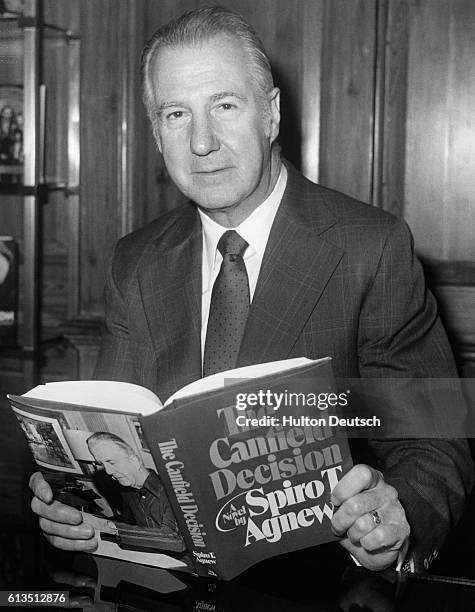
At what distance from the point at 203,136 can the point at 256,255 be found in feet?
0.76

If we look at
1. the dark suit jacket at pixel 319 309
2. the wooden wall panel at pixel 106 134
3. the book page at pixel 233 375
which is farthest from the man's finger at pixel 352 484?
the wooden wall panel at pixel 106 134

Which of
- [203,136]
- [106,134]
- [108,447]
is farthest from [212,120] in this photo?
[106,134]

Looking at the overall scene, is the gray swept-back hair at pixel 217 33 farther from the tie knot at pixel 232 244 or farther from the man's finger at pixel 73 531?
the man's finger at pixel 73 531

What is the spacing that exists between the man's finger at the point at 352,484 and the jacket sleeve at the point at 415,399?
0.56 ft

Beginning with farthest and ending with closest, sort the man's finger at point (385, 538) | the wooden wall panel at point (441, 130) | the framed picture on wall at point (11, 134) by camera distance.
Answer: the framed picture on wall at point (11, 134) < the wooden wall panel at point (441, 130) < the man's finger at point (385, 538)

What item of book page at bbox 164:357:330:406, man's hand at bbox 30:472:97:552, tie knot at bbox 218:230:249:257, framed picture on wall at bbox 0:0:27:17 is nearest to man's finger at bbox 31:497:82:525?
man's hand at bbox 30:472:97:552

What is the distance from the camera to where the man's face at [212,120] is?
133 centimetres

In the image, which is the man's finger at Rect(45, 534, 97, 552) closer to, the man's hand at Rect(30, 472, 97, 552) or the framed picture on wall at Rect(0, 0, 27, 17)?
the man's hand at Rect(30, 472, 97, 552)

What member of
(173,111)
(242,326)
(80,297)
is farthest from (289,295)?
(80,297)

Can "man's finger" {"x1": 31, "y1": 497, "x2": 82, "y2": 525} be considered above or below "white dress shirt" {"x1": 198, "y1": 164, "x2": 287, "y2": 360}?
below

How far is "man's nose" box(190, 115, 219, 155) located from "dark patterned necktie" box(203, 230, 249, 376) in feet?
0.62

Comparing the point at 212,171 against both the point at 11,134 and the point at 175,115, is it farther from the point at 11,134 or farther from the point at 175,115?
the point at 11,134

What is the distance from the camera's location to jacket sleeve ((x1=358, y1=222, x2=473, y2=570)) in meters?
1.11

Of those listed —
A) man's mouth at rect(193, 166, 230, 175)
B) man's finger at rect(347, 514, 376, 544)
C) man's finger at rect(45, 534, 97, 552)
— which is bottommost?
man's finger at rect(45, 534, 97, 552)
